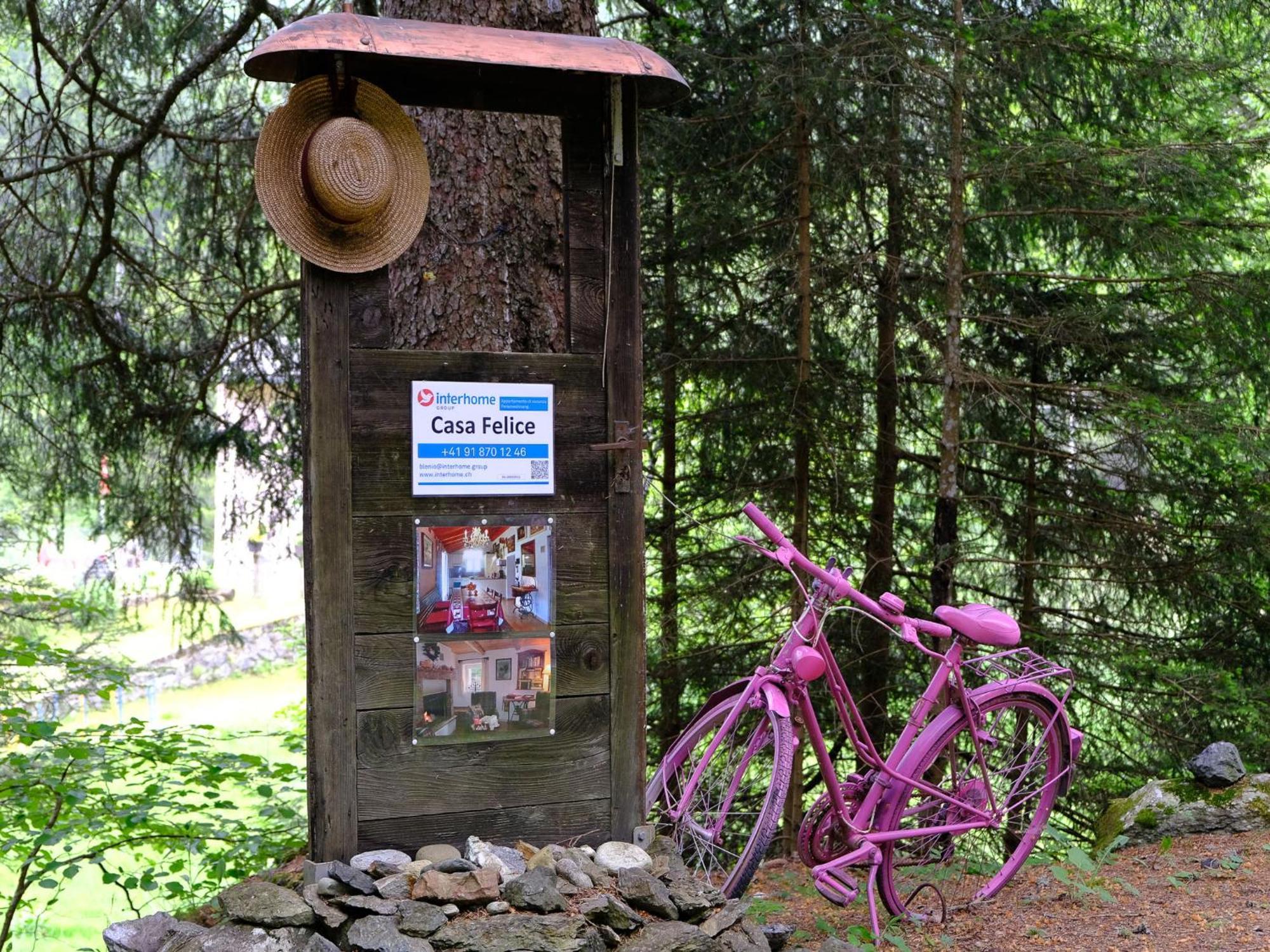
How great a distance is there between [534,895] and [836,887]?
1319 mm

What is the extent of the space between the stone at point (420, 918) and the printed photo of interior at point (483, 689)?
1.51 ft

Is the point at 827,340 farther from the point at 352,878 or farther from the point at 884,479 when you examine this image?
the point at 352,878

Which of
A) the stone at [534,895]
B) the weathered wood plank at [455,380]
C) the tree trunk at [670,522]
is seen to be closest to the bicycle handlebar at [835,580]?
the weathered wood plank at [455,380]

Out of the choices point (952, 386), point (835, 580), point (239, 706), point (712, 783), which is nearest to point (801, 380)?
point (952, 386)

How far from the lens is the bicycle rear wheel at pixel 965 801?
3.97 meters

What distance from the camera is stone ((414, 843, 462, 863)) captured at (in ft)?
10.2

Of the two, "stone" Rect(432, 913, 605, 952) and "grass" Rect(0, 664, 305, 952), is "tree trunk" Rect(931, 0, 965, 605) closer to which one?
"stone" Rect(432, 913, 605, 952)

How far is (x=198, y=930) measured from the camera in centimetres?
285

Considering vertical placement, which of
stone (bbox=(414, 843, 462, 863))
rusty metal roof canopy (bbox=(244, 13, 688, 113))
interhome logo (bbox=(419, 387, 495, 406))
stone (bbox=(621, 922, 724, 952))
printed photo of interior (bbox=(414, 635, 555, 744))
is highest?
rusty metal roof canopy (bbox=(244, 13, 688, 113))

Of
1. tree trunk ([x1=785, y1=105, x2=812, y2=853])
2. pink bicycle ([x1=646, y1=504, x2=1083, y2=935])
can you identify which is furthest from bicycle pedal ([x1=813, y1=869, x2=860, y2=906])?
tree trunk ([x1=785, y1=105, x2=812, y2=853])

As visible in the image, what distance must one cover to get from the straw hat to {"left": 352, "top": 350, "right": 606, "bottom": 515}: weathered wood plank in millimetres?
302

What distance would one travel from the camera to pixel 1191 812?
526cm

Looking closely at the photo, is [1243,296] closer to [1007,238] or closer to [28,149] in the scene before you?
[1007,238]

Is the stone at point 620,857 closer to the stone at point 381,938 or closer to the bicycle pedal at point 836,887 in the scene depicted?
the stone at point 381,938
